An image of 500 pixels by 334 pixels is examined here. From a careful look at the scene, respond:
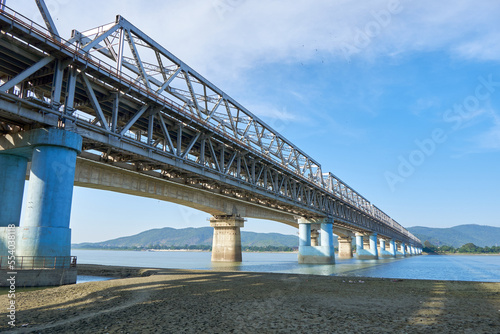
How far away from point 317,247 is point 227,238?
18441mm

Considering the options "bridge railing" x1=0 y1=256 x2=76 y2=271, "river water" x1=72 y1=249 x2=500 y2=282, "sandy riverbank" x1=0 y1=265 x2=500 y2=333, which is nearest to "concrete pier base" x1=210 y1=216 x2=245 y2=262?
"river water" x1=72 y1=249 x2=500 y2=282

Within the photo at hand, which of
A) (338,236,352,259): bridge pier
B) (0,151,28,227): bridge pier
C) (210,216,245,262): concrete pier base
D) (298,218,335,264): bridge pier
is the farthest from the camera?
(338,236,352,259): bridge pier

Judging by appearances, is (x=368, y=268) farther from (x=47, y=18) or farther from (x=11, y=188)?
(x=47, y=18)

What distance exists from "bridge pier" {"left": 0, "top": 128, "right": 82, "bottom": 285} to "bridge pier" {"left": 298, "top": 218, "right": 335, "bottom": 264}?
179ft

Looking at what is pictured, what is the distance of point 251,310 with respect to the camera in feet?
42.1

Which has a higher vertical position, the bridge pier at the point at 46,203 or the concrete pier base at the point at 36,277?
the bridge pier at the point at 46,203

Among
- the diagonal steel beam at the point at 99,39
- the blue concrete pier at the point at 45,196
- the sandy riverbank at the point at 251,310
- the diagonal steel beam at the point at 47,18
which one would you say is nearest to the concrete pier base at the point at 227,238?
the diagonal steel beam at the point at 99,39

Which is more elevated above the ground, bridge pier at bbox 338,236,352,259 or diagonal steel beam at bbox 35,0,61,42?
diagonal steel beam at bbox 35,0,61,42

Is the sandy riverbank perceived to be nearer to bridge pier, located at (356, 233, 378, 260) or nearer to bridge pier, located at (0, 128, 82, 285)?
bridge pier, located at (0, 128, 82, 285)

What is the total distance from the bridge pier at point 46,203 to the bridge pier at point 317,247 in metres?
54.7

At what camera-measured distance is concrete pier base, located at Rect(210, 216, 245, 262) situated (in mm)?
63438

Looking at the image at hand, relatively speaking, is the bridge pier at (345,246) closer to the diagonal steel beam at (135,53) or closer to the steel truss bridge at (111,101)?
the steel truss bridge at (111,101)

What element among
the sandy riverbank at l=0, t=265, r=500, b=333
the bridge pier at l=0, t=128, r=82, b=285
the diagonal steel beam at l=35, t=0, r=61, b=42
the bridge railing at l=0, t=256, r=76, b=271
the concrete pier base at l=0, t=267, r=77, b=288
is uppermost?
the diagonal steel beam at l=35, t=0, r=61, b=42

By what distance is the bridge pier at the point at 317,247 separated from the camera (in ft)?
220
